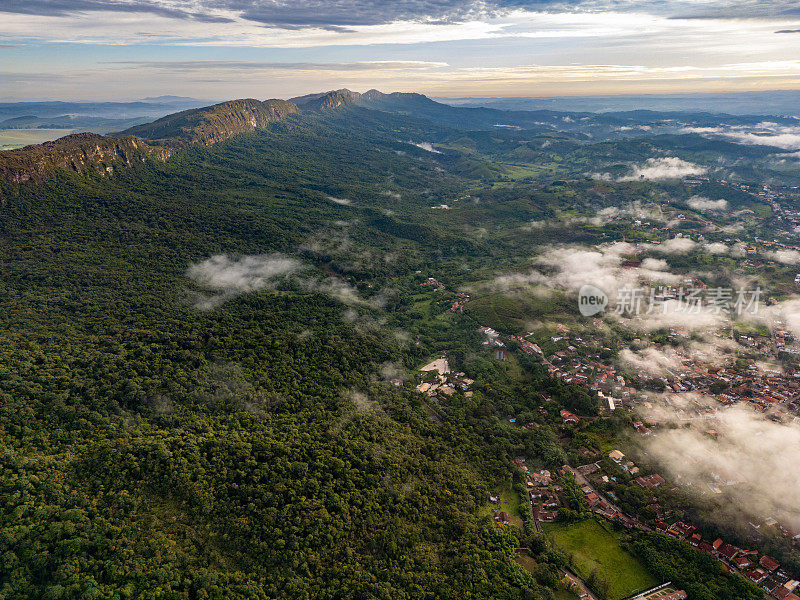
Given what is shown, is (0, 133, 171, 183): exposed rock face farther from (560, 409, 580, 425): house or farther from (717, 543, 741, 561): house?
(717, 543, 741, 561): house

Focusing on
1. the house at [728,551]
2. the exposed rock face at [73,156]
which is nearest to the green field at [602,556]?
the house at [728,551]

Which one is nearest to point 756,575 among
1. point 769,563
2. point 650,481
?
point 769,563

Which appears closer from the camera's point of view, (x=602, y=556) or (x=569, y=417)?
(x=602, y=556)

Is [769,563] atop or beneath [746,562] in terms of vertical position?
atop

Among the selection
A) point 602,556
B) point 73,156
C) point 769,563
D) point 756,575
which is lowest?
point 602,556

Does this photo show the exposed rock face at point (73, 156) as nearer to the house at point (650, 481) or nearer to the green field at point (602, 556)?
the green field at point (602, 556)

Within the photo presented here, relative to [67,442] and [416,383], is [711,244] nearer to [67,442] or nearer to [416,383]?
[416,383]

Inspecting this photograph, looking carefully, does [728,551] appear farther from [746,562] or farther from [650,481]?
[650,481]
